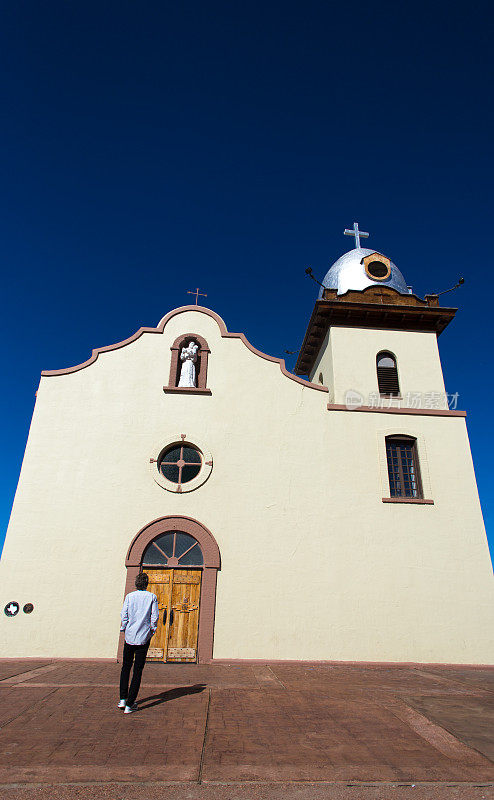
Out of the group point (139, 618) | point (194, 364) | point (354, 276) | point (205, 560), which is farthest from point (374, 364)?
point (139, 618)

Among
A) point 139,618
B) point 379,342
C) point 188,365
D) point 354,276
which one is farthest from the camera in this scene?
point 354,276

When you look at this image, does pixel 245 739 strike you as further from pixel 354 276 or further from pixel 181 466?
pixel 354 276

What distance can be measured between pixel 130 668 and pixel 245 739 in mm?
1855

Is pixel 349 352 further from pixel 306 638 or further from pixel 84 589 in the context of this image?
pixel 84 589

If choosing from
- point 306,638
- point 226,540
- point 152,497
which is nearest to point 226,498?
point 226,540

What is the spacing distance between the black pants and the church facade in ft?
16.6

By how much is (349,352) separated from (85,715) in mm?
12232

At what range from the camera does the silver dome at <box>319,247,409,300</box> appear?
16.7 metres

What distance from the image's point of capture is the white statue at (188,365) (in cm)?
1373

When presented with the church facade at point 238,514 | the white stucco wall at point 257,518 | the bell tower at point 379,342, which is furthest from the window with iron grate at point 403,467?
the bell tower at point 379,342

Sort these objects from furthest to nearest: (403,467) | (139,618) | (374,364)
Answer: (374,364)
(403,467)
(139,618)

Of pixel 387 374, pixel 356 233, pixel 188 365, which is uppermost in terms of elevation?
pixel 356 233

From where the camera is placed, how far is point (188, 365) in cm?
1391

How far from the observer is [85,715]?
19.4 feet
